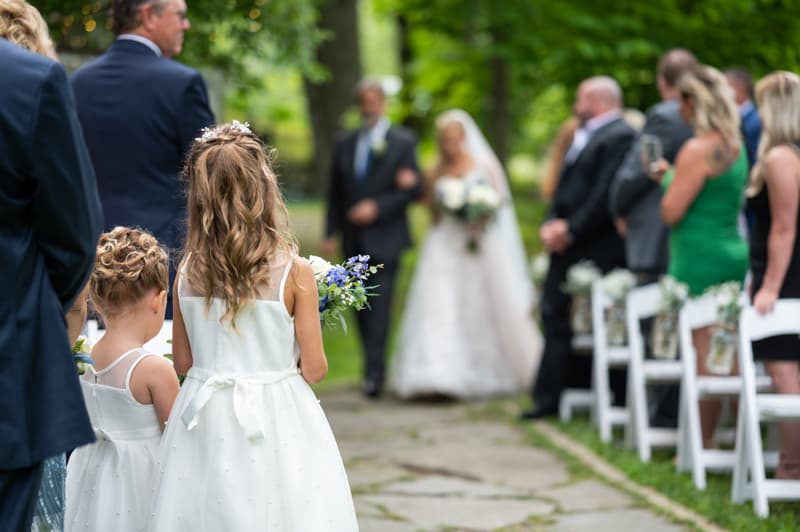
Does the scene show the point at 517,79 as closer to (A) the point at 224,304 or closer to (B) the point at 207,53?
(B) the point at 207,53

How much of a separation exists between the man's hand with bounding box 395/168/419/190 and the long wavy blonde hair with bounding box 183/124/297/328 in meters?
6.71

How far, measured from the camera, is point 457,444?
8.34 metres

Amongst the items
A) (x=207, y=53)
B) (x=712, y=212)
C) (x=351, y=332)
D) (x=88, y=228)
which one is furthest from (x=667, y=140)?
(x=351, y=332)

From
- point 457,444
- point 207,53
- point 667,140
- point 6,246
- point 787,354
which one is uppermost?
point 207,53

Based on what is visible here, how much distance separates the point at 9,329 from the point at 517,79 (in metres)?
11.3

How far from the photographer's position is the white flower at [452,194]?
10.7 m

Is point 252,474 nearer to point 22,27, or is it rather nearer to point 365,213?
point 22,27

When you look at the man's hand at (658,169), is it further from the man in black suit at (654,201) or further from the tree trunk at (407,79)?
the tree trunk at (407,79)

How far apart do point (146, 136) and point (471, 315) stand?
575 centimetres

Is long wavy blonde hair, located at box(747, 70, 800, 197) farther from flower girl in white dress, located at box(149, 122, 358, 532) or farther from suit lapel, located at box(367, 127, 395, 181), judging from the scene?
suit lapel, located at box(367, 127, 395, 181)

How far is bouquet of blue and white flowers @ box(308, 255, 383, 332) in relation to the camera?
418cm

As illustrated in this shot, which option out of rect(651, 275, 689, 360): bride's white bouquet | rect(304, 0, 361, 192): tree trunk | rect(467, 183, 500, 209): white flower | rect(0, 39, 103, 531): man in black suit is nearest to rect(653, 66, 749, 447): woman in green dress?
rect(651, 275, 689, 360): bride's white bouquet

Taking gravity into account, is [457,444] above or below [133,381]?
below

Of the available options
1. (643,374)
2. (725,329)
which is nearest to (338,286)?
(725,329)
